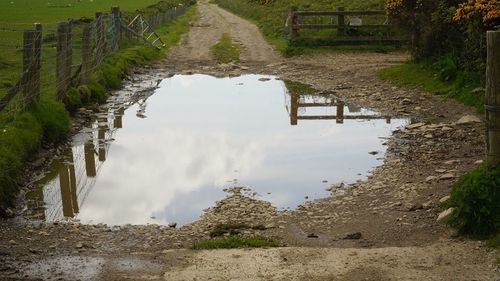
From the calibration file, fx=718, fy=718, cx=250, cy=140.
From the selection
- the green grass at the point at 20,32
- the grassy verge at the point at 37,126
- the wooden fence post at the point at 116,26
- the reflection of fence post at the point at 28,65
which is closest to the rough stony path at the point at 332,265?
the grassy verge at the point at 37,126

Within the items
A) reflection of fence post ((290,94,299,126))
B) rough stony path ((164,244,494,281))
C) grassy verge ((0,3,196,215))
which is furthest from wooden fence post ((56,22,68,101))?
rough stony path ((164,244,494,281))

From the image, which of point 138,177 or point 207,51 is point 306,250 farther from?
point 207,51

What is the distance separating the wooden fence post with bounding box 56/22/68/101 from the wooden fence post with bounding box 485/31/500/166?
37.7ft

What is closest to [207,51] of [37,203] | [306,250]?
[37,203]

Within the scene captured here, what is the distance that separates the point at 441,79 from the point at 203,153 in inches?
344

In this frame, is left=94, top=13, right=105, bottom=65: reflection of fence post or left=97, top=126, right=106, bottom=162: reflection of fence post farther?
left=94, top=13, right=105, bottom=65: reflection of fence post

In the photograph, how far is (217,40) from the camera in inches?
1451

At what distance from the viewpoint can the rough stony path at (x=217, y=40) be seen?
30.7m

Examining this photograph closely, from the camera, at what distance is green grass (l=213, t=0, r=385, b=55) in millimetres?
33656

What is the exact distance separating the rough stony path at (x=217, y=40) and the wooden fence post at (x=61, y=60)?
12.3m

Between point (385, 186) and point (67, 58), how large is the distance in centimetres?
971

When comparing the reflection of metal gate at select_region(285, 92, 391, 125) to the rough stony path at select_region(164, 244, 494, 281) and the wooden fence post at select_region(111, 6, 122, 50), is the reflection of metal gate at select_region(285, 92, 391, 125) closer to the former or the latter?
the rough stony path at select_region(164, 244, 494, 281)

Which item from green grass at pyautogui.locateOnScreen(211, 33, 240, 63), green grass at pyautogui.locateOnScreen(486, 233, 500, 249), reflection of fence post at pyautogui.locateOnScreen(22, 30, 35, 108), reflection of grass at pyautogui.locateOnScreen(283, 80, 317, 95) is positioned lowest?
green grass at pyautogui.locateOnScreen(486, 233, 500, 249)

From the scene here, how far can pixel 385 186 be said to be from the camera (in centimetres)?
1202
